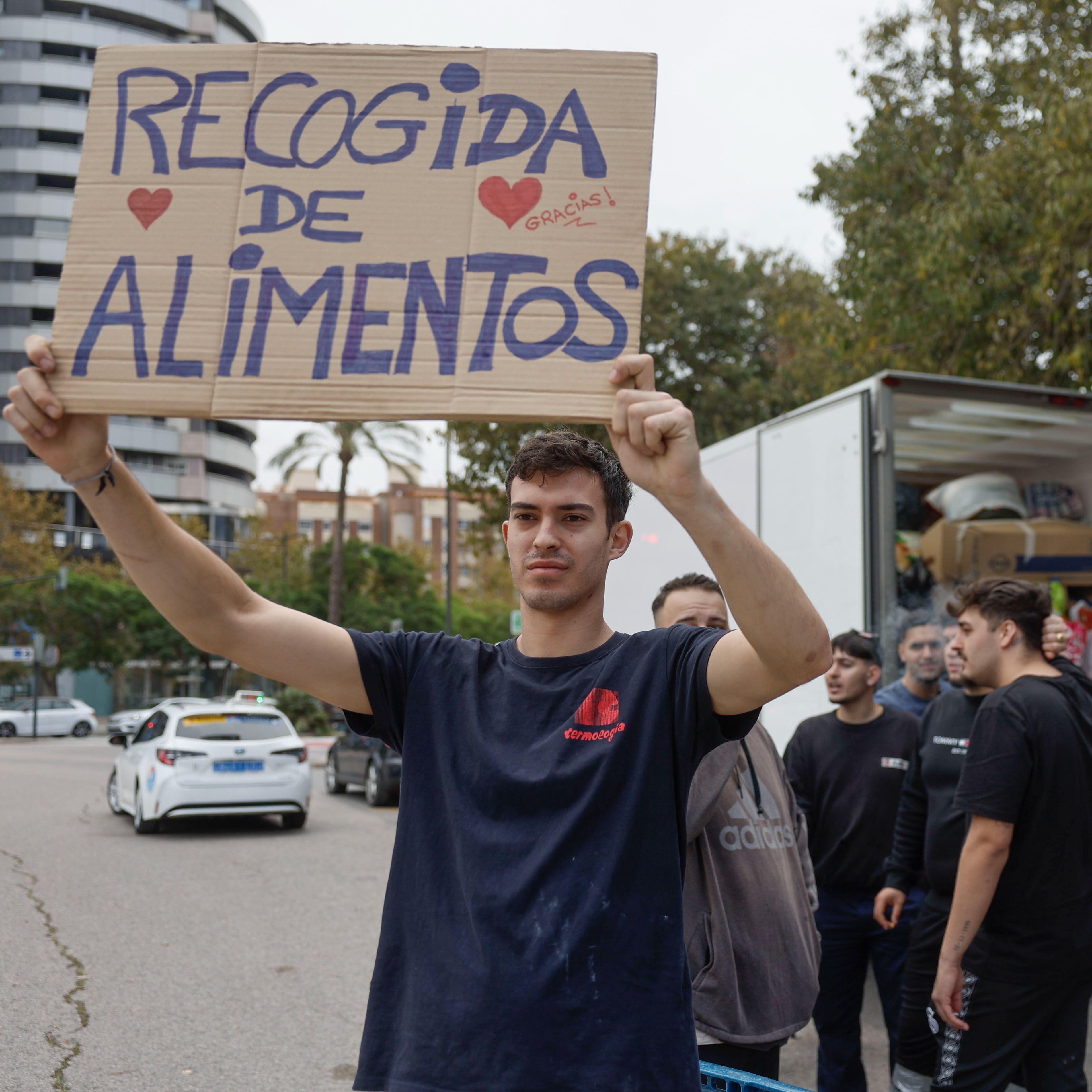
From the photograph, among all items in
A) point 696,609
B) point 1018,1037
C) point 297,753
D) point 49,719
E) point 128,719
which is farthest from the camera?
point 128,719

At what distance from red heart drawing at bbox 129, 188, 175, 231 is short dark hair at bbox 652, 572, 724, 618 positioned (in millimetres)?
2034

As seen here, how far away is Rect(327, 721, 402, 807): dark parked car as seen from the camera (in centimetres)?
1653

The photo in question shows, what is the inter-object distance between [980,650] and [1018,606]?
20 centimetres

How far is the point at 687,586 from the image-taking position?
3.78 metres

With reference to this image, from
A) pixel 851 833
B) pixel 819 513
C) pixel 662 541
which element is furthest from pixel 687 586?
pixel 662 541

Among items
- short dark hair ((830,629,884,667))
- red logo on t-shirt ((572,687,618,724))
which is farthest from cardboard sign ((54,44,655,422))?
short dark hair ((830,629,884,667))

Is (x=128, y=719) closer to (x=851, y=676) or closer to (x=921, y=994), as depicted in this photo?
(x=851, y=676)

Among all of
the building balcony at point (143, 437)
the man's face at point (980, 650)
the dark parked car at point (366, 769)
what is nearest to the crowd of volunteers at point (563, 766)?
the man's face at point (980, 650)

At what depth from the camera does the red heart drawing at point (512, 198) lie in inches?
87.0

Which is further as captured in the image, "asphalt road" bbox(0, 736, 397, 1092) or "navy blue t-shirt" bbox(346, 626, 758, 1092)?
"asphalt road" bbox(0, 736, 397, 1092)

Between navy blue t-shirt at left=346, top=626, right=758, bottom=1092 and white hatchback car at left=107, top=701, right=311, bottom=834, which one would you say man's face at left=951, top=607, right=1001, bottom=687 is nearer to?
navy blue t-shirt at left=346, top=626, right=758, bottom=1092

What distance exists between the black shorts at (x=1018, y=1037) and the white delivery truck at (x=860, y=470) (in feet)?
8.98

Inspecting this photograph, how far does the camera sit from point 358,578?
4488 centimetres

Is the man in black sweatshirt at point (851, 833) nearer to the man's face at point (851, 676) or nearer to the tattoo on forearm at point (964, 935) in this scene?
the man's face at point (851, 676)
